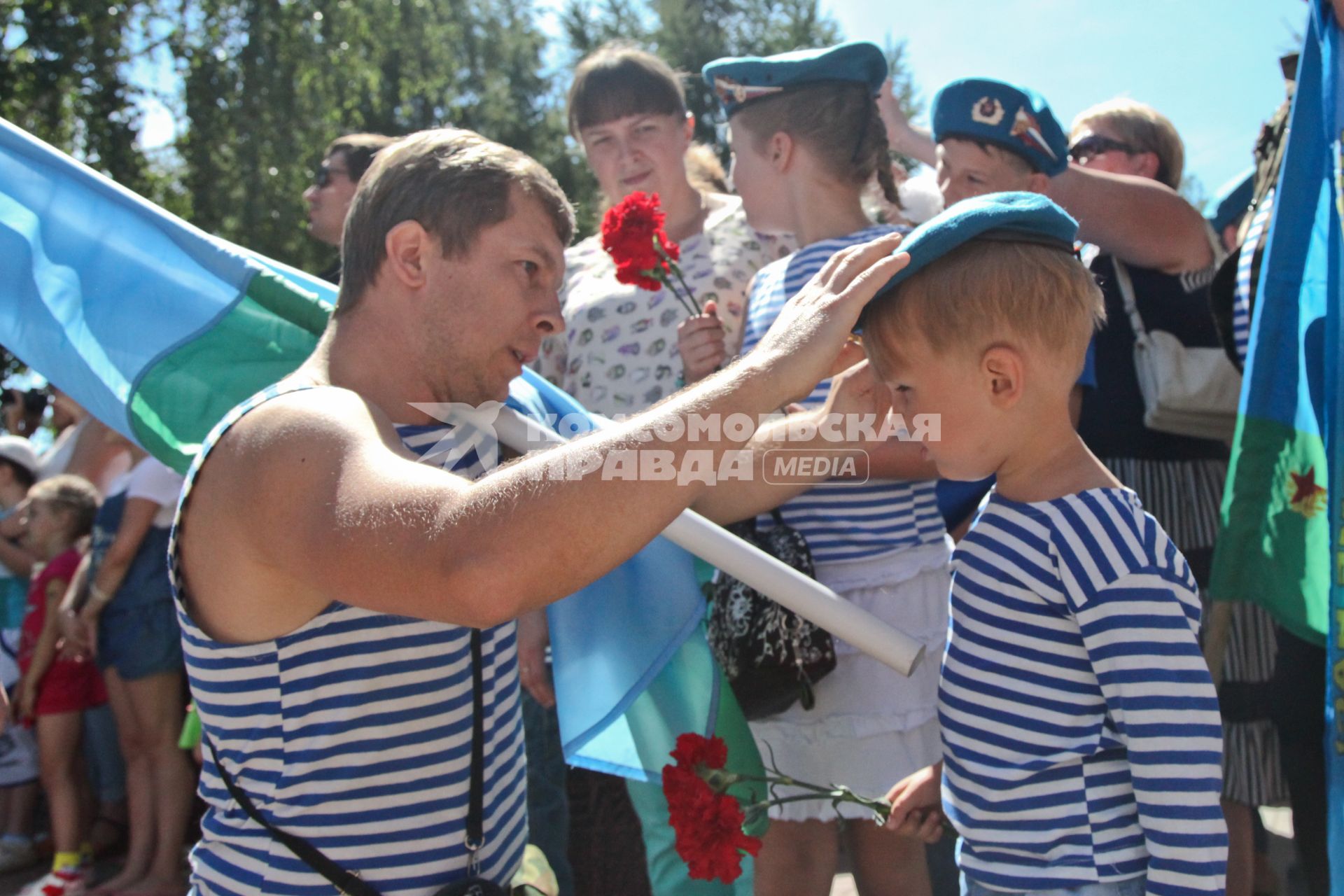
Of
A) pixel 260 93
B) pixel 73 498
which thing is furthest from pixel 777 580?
pixel 260 93

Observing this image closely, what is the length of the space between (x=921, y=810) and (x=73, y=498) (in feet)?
14.2

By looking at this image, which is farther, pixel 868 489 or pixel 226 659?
pixel 868 489

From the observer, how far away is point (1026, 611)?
1724mm

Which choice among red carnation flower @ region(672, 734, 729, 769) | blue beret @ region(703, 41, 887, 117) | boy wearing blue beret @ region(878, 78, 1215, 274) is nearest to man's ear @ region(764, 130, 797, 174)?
blue beret @ region(703, 41, 887, 117)

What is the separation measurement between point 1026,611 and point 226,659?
1.19 m

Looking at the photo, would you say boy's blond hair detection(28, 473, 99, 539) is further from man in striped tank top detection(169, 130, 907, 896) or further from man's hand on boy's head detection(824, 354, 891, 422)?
man's hand on boy's head detection(824, 354, 891, 422)

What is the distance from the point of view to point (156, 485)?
438 centimetres

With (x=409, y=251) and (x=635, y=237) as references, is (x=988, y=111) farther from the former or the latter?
(x=409, y=251)

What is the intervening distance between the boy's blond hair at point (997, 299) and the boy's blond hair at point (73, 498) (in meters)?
4.32

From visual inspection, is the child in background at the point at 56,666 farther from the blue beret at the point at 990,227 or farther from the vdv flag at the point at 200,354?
the blue beret at the point at 990,227

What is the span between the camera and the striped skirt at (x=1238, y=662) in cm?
284

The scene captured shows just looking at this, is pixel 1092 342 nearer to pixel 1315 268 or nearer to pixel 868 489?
pixel 1315 268

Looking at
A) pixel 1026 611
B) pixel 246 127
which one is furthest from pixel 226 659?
pixel 246 127

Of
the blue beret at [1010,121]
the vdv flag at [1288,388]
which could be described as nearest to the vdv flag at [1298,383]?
the vdv flag at [1288,388]
